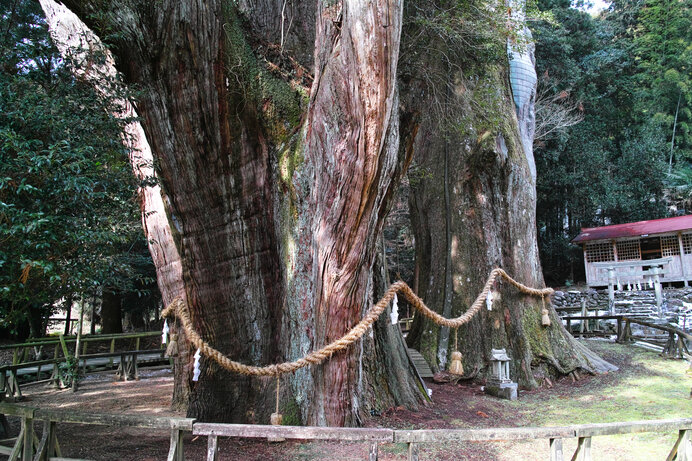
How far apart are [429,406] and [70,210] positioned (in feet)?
16.6

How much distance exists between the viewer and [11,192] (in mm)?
3375

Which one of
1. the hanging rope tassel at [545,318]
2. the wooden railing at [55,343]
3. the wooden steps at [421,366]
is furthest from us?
the wooden railing at [55,343]

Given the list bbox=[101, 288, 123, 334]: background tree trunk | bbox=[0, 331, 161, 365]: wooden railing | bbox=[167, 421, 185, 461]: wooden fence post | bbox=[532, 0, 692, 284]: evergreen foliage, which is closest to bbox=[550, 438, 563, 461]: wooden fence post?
bbox=[167, 421, 185, 461]: wooden fence post

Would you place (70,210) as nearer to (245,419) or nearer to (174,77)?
(174,77)

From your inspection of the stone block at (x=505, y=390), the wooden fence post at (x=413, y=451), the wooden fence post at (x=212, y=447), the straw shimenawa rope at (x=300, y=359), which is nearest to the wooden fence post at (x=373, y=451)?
the wooden fence post at (x=413, y=451)

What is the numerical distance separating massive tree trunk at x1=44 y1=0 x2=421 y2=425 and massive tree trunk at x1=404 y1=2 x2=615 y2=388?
2.79 metres

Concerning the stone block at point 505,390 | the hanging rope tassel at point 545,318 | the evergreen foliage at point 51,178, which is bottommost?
the stone block at point 505,390

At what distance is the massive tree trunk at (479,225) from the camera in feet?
27.7

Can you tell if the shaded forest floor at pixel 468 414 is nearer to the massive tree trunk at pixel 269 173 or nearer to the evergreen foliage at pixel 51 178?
the massive tree trunk at pixel 269 173

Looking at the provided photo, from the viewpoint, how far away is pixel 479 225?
8.93 metres

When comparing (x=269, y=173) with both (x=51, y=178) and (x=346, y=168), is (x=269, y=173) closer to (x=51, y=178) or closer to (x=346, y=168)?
(x=346, y=168)

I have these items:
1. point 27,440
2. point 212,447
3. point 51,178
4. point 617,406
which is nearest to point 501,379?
point 617,406

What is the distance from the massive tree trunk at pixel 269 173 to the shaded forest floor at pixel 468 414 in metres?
0.39

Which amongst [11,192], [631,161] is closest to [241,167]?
[11,192]
